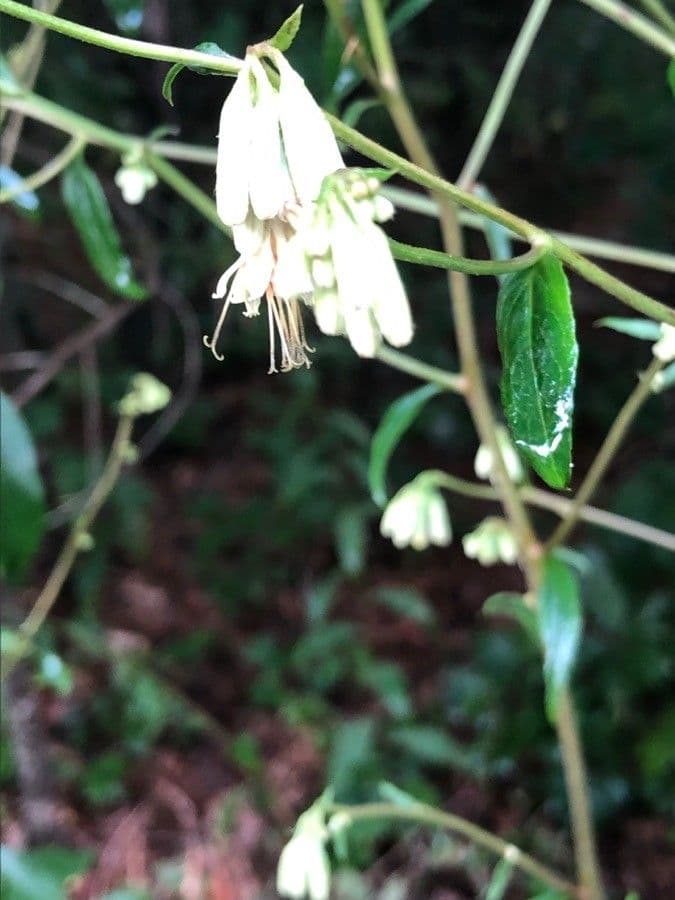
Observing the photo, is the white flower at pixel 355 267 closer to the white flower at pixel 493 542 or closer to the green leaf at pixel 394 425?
the green leaf at pixel 394 425

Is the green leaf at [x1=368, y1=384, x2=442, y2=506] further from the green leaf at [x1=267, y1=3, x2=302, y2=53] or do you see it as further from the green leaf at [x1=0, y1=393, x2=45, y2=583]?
the green leaf at [x1=267, y1=3, x2=302, y2=53]

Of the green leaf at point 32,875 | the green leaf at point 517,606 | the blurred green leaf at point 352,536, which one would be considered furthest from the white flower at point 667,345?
the blurred green leaf at point 352,536

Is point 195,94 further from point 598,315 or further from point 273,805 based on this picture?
point 273,805

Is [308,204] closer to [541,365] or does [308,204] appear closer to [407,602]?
[541,365]

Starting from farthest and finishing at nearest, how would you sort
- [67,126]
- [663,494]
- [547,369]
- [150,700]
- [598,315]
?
[598,315], [663,494], [150,700], [67,126], [547,369]

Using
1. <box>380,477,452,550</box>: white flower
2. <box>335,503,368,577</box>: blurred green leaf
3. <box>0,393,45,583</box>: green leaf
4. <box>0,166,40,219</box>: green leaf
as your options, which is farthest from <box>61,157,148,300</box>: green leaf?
<box>335,503,368,577</box>: blurred green leaf

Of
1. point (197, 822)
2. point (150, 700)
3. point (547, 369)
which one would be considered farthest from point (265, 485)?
point (547, 369)
